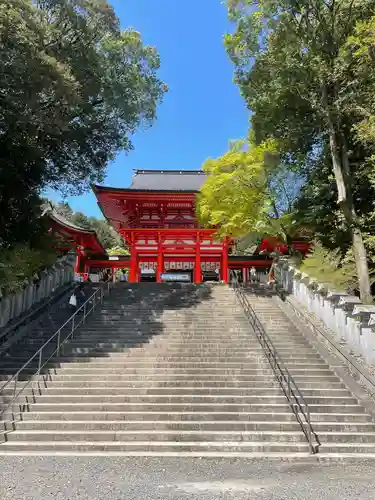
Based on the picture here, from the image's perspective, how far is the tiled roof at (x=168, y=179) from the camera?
21.1 meters

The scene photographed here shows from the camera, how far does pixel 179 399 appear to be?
6.25 m

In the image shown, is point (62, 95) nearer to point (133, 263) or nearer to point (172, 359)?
point (172, 359)

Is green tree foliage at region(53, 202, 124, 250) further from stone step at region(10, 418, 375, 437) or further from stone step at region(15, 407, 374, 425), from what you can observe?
stone step at region(10, 418, 375, 437)

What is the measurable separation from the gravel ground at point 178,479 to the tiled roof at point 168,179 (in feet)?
56.0

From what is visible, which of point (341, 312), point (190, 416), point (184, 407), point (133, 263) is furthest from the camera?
point (133, 263)

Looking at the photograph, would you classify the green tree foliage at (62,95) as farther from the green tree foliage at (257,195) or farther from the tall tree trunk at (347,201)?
the tall tree trunk at (347,201)

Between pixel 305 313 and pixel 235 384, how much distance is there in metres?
3.94

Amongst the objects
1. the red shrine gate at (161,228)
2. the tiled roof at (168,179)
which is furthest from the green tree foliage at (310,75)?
the tiled roof at (168,179)

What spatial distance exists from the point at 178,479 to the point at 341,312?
216 inches

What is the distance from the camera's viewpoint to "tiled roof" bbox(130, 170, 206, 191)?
831 inches

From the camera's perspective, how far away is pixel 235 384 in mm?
6742

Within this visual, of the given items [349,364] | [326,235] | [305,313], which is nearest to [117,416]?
[349,364]

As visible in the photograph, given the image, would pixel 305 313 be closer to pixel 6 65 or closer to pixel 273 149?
pixel 273 149

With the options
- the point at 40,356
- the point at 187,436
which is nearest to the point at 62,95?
the point at 40,356
